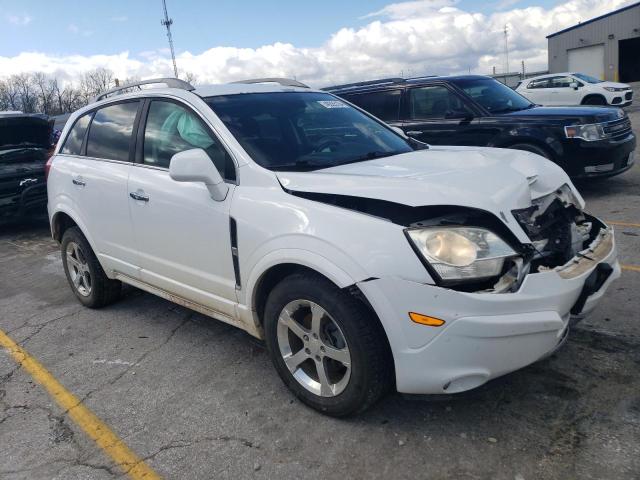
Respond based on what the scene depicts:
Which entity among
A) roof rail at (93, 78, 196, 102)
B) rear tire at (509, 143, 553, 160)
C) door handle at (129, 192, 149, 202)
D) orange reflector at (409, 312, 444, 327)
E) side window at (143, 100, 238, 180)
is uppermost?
roof rail at (93, 78, 196, 102)

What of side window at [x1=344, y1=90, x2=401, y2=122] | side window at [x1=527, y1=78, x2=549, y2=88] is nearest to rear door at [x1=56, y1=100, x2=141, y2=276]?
side window at [x1=344, y1=90, x2=401, y2=122]

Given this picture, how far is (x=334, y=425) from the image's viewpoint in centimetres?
290

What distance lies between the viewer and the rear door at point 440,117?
24.8ft

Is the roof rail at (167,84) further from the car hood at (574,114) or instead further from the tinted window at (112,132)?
the car hood at (574,114)

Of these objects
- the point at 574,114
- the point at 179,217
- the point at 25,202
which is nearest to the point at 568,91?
the point at 574,114

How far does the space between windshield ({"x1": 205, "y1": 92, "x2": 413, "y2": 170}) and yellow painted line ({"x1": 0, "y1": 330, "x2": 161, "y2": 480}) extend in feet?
5.59

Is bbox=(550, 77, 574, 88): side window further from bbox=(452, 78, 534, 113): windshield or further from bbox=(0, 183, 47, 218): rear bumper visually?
bbox=(0, 183, 47, 218): rear bumper

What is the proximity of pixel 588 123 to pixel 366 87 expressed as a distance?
3133 mm

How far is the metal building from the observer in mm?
39469

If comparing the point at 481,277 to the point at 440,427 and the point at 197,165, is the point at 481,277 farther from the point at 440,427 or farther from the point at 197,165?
the point at 197,165

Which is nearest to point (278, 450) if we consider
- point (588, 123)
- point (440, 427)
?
point (440, 427)

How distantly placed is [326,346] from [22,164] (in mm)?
7761

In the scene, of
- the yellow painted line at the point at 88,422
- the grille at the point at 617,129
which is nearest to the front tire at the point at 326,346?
the yellow painted line at the point at 88,422

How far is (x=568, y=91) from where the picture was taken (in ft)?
64.6
